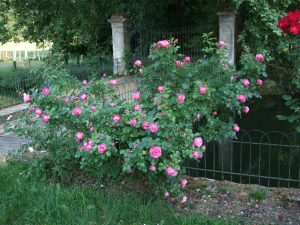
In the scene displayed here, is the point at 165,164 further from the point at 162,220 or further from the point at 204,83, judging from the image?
the point at 204,83

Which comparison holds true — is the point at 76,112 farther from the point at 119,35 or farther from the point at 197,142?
the point at 119,35

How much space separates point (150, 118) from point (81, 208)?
0.97 m

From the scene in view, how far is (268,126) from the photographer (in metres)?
8.69

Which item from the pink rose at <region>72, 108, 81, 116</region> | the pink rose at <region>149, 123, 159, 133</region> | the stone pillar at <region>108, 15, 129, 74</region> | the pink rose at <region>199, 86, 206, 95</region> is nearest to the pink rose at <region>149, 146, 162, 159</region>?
the pink rose at <region>149, 123, 159, 133</region>

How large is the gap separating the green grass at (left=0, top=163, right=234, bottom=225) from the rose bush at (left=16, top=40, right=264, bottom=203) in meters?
0.21

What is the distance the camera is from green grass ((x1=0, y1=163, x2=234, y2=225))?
3.20 meters

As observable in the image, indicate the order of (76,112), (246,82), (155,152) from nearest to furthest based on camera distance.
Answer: (155,152) < (76,112) < (246,82)

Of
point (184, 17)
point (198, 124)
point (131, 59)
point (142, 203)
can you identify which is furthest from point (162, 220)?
point (184, 17)

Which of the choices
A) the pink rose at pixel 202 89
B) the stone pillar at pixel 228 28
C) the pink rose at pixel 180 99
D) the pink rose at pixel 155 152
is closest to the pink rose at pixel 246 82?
the pink rose at pixel 202 89

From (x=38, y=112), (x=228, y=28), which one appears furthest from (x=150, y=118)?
(x=228, y=28)

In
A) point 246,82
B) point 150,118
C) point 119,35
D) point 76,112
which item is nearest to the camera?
point 150,118

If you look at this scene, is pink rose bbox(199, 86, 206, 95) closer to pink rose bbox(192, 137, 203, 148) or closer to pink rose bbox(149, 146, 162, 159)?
pink rose bbox(192, 137, 203, 148)

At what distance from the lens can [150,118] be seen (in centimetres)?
326

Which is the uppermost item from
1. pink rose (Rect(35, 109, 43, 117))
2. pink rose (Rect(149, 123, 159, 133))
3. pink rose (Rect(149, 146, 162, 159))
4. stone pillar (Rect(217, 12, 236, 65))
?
stone pillar (Rect(217, 12, 236, 65))
